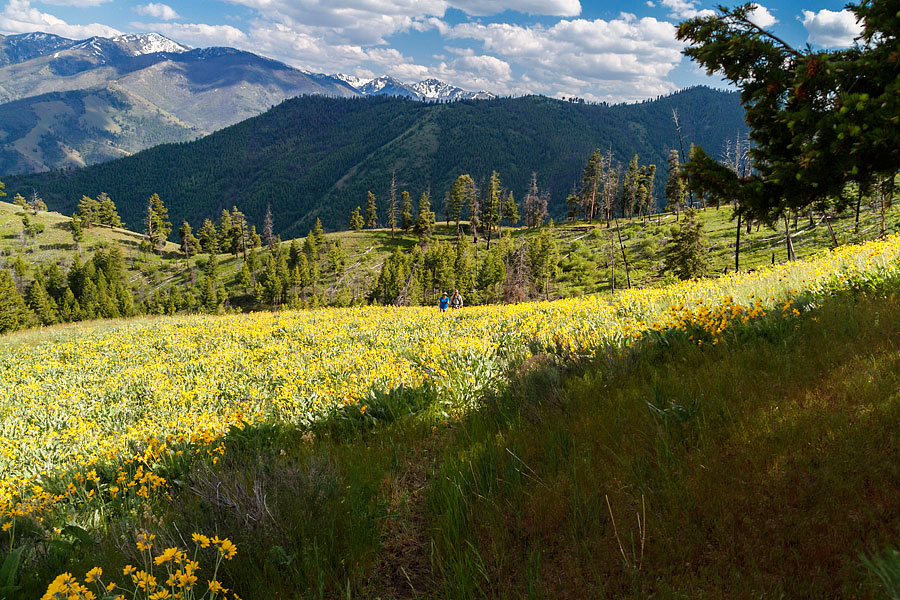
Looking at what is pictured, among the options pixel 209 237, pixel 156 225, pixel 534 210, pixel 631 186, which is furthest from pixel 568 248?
pixel 156 225

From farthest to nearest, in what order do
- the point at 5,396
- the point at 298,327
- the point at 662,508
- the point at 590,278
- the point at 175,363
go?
the point at 590,278
the point at 298,327
the point at 175,363
the point at 5,396
the point at 662,508

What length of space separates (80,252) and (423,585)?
6039 inches

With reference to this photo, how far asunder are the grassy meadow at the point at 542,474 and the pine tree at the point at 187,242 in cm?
12637

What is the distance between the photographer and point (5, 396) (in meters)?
9.24

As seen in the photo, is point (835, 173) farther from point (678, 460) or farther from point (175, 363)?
point (175, 363)

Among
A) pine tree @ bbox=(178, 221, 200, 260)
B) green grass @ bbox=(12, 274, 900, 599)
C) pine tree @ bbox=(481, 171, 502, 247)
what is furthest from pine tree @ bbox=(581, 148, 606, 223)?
pine tree @ bbox=(178, 221, 200, 260)

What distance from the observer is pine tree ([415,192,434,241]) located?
10438 cm

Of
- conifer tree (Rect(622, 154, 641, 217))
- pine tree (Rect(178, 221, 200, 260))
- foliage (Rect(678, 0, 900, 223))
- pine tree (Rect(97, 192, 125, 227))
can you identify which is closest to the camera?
foliage (Rect(678, 0, 900, 223))

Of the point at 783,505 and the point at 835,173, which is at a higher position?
the point at 835,173

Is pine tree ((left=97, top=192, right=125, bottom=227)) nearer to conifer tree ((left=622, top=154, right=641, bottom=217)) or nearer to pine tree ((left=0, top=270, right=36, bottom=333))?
pine tree ((left=0, top=270, right=36, bottom=333))

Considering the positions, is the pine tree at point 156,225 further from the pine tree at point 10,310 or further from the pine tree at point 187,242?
the pine tree at point 10,310

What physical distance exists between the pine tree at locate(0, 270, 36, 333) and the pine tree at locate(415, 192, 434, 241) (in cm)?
A: 7345

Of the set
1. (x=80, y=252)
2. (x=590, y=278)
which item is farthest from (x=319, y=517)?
(x=80, y=252)

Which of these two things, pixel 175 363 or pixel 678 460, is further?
pixel 175 363
